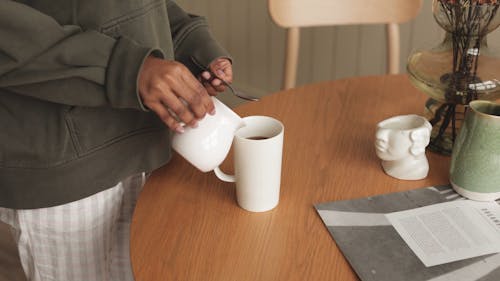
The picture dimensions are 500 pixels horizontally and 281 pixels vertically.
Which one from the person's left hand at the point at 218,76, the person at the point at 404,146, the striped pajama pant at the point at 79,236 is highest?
the person's left hand at the point at 218,76

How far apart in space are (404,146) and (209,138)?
1.03ft

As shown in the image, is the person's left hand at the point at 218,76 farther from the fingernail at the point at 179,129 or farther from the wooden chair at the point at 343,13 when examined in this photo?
the wooden chair at the point at 343,13

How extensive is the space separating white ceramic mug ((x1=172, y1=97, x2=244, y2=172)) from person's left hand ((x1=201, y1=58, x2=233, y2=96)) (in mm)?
163

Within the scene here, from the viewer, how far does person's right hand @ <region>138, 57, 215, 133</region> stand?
0.67 m

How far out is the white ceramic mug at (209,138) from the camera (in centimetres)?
71

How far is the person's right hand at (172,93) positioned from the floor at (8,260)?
4.07 feet

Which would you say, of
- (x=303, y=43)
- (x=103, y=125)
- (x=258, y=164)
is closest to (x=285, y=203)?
(x=258, y=164)

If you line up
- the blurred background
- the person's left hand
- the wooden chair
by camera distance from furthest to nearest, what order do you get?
the blurred background, the wooden chair, the person's left hand

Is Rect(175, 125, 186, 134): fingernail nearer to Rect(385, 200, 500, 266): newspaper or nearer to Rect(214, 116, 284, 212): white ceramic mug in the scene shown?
Rect(214, 116, 284, 212): white ceramic mug

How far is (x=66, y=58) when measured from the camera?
2.23 ft

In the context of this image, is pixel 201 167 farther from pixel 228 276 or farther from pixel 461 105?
pixel 461 105

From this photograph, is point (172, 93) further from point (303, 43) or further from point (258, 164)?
point (303, 43)

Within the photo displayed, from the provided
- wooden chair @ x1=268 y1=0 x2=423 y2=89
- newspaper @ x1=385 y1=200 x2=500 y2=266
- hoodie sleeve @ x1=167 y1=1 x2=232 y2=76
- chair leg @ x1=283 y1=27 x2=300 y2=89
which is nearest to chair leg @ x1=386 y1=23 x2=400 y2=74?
wooden chair @ x1=268 y1=0 x2=423 y2=89

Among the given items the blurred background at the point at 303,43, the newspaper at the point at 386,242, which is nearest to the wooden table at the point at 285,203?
the newspaper at the point at 386,242
